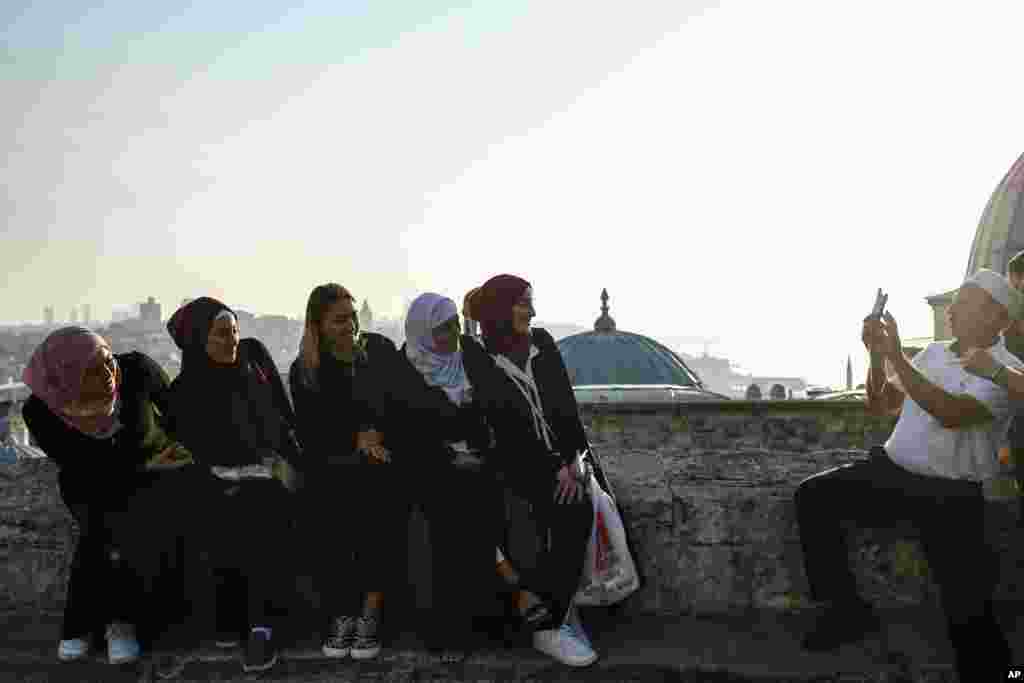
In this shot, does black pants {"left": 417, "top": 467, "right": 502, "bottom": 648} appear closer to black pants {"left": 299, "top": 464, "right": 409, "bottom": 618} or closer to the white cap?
black pants {"left": 299, "top": 464, "right": 409, "bottom": 618}

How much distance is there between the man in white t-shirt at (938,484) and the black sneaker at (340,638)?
66.4 inches

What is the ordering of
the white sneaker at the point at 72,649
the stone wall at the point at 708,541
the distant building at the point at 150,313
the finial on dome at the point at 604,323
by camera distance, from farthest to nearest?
the distant building at the point at 150,313 < the finial on dome at the point at 604,323 < the stone wall at the point at 708,541 < the white sneaker at the point at 72,649

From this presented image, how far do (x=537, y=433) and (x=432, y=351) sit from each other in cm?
56

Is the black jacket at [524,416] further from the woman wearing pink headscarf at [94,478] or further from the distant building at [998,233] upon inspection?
the distant building at [998,233]

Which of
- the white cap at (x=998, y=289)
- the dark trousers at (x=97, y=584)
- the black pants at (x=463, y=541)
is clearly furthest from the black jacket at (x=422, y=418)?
the white cap at (x=998, y=289)

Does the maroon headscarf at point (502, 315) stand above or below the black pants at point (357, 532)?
above

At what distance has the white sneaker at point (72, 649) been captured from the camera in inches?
124

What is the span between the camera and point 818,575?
314cm

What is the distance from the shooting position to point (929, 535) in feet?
9.84

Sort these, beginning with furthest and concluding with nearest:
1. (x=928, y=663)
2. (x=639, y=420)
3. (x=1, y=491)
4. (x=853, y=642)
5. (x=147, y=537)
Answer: (x=639, y=420)
(x=1, y=491)
(x=147, y=537)
(x=853, y=642)
(x=928, y=663)

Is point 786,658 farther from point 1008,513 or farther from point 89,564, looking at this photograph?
point 89,564

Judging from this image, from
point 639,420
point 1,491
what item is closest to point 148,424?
point 1,491

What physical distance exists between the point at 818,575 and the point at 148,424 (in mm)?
2667

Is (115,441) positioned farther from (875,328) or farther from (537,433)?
(875,328)
